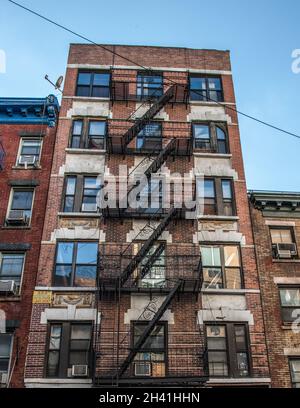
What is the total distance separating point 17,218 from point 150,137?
701 cm

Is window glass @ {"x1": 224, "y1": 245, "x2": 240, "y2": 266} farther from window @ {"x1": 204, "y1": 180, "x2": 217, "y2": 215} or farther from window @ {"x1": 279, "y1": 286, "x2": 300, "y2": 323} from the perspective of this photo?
window @ {"x1": 279, "y1": 286, "x2": 300, "y2": 323}

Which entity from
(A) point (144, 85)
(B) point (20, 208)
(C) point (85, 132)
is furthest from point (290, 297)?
(A) point (144, 85)

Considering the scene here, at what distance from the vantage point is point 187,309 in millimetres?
17406

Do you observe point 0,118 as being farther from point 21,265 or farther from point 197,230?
point 197,230

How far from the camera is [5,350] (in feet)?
55.3

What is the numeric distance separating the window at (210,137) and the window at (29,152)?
7225 millimetres

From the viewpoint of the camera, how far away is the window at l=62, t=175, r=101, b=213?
64.8 feet

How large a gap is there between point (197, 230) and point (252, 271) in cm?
270

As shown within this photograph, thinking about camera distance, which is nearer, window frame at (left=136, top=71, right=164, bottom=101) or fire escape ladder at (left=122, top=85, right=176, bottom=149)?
fire escape ladder at (left=122, top=85, right=176, bottom=149)

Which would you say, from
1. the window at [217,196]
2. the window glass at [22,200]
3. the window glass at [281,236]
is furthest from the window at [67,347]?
the window glass at [281,236]

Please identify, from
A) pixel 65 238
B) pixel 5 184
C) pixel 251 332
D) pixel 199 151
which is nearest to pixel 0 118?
pixel 5 184

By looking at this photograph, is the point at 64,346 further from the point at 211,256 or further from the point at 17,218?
the point at 211,256

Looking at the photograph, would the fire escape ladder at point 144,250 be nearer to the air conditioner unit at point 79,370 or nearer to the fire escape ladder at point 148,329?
the fire escape ladder at point 148,329

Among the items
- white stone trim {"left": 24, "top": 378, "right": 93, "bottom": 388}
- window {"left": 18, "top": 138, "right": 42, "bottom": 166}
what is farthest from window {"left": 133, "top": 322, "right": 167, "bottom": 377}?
window {"left": 18, "top": 138, "right": 42, "bottom": 166}
